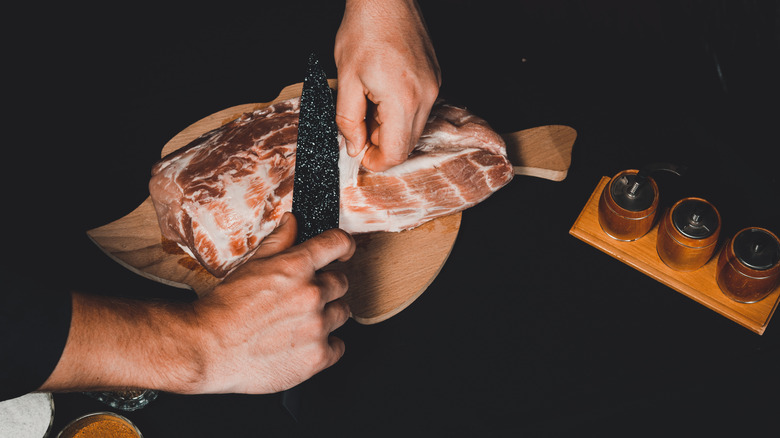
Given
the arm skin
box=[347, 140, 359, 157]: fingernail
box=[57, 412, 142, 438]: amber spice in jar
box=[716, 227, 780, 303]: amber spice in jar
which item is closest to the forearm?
the arm skin

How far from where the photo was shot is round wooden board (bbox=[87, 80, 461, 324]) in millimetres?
1395

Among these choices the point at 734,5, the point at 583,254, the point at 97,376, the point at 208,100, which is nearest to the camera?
the point at 97,376

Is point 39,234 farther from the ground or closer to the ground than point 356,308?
farther from the ground

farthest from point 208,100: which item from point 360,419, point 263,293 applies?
point 360,419

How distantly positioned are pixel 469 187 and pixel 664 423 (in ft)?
2.52

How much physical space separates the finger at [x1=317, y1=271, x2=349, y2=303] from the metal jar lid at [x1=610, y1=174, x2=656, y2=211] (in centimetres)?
74

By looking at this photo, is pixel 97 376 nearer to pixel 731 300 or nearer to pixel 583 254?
pixel 583 254

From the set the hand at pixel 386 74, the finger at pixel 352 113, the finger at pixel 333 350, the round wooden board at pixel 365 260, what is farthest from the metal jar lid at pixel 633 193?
the finger at pixel 333 350

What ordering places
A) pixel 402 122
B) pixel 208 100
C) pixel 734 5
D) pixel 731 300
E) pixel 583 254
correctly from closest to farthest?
pixel 402 122 → pixel 731 300 → pixel 583 254 → pixel 734 5 → pixel 208 100

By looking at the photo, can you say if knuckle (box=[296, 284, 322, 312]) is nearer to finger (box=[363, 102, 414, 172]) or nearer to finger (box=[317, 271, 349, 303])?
finger (box=[317, 271, 349, 303])

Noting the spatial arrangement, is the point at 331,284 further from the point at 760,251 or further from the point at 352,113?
the point at 760,251

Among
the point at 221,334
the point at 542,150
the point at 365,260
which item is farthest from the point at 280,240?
the point at 542,150

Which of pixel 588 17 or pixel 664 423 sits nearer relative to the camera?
pixel 664 423

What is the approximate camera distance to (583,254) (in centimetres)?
153
